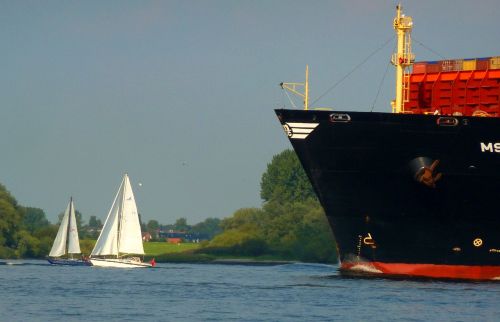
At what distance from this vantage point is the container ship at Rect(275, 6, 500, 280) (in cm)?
6900

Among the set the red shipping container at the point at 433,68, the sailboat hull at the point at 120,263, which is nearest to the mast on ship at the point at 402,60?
the red shipping container at the point at 433,68

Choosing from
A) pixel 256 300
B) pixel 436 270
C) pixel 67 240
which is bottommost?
pixel 256 300

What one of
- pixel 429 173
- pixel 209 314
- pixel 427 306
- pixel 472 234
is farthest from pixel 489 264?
pixel 209 314

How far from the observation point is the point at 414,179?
6969 cm

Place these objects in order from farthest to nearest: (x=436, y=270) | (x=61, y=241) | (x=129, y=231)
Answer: (x=61, y=241), (x=129, y=231), (x=436, y=270)

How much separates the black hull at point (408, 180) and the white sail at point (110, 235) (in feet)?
179

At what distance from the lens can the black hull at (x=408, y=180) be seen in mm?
68938

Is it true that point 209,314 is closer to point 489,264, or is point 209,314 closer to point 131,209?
point 489,264

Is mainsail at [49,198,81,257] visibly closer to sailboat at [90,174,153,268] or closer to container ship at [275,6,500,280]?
sailboat at [90,174,153,268]

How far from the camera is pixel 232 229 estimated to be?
533 ft

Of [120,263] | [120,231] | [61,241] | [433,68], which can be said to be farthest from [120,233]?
[433,68]

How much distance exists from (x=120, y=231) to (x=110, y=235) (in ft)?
4.01

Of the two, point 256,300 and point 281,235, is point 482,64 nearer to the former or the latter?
point 256,300

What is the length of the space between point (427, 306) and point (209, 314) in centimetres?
1080
